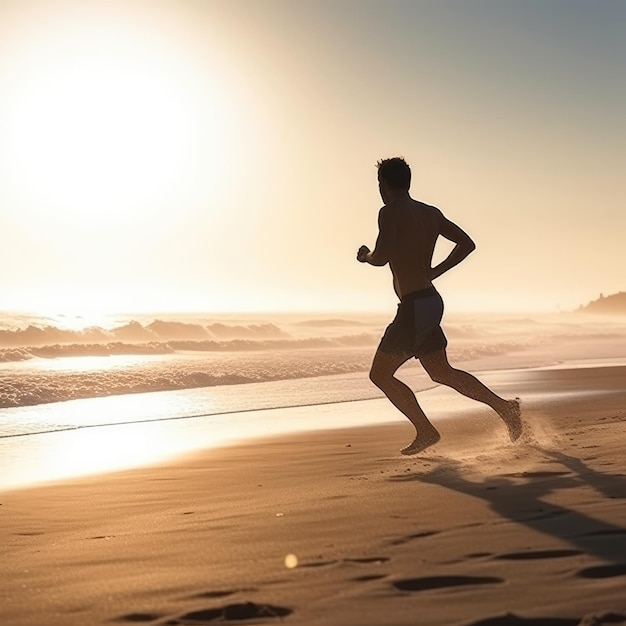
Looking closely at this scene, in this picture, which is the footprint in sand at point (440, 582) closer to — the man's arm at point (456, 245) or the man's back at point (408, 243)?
the man's back at point (408, 243)

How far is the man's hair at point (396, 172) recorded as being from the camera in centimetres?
611

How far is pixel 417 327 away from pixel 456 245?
0.79 m

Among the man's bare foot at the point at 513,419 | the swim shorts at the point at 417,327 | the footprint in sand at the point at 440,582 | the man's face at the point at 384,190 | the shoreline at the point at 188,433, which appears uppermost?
the man's face at the point at 384,190

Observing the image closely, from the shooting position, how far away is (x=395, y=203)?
6137 mm

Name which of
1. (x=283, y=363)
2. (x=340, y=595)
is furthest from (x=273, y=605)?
(x=283, y=363)

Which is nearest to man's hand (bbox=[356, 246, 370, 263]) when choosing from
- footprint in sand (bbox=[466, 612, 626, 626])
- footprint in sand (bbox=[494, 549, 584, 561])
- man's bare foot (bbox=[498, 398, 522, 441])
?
man's bare foot (bbox=[498, 398, 522, 441])

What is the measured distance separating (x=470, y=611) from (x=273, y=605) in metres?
0.57

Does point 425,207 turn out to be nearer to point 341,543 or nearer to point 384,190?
point 384,190

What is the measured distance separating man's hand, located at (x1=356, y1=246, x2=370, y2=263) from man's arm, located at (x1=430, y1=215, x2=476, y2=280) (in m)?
0.49

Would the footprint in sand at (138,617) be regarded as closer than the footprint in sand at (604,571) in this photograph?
Yes

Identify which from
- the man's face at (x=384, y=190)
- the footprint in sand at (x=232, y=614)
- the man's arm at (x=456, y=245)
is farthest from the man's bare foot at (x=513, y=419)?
the footprint in sand at (x=232, y=614)

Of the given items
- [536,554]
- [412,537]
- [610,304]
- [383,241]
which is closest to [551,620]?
[536,554]

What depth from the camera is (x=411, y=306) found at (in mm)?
6062

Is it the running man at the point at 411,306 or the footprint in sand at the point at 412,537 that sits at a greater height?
the running man at the point at 411,306
